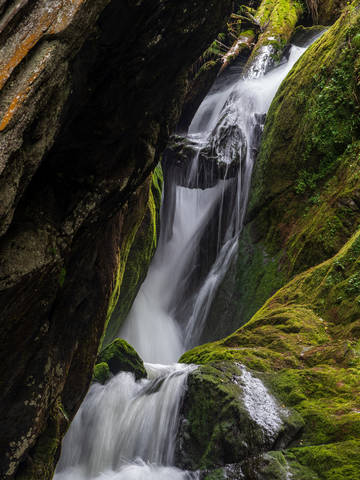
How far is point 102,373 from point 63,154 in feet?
14.6

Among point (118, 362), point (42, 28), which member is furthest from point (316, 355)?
point (42, 28)

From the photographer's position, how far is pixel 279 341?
5707 millimetres

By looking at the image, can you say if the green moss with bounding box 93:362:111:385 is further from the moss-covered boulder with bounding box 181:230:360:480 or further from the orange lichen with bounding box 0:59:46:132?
the orange lichen with bounding box 0:59:46:132

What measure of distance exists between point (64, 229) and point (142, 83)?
Result: 5.01ft

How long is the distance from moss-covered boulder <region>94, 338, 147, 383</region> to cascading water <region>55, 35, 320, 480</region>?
16 cm

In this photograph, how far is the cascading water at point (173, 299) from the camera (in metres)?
5.12

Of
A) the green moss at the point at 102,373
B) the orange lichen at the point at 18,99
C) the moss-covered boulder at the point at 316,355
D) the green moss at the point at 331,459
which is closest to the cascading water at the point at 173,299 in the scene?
the green moss at the point at 102,373

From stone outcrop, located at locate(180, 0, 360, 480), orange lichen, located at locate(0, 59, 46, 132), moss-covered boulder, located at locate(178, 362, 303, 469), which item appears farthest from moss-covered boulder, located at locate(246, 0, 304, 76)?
orange lichen, located at locate(0, 59, 46, 132)

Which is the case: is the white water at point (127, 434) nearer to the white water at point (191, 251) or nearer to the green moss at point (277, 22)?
the white water at point (191, 251)

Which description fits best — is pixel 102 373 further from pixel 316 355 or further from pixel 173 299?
pixel 173 299

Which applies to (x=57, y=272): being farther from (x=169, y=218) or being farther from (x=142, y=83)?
(x=169, y=218)

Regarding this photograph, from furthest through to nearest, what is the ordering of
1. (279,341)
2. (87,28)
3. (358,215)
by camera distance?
1. (358,215)
2. (279,341)
3. (87,28)

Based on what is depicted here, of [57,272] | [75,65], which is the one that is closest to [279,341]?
[57,272]

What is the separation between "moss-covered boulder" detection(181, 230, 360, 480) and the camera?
364 centimetres
